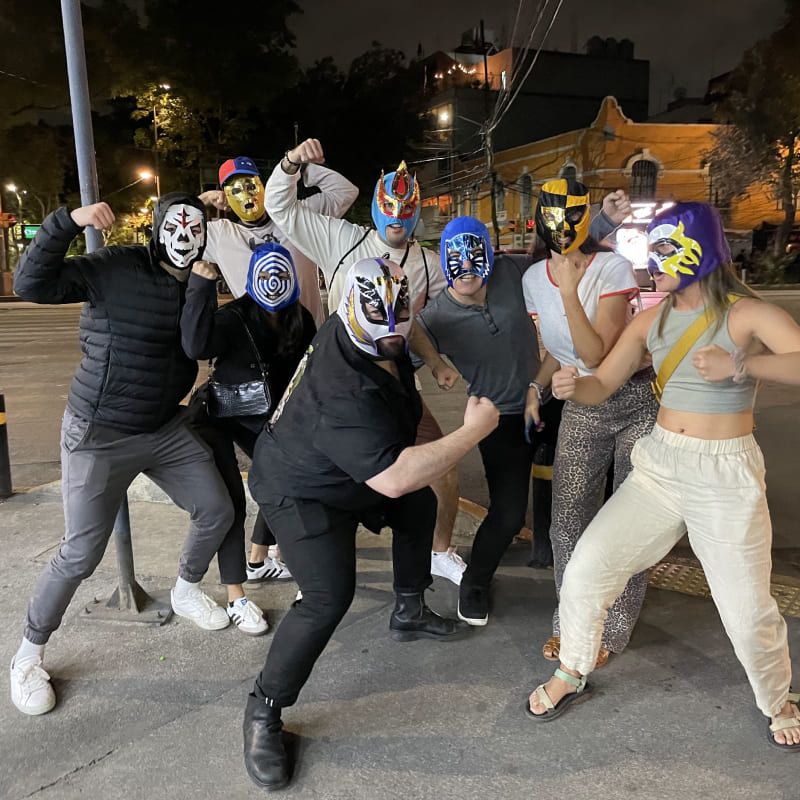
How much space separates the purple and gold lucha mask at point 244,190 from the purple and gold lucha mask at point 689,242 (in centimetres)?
234

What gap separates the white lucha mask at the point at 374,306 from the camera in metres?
2.58

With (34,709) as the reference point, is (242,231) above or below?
above

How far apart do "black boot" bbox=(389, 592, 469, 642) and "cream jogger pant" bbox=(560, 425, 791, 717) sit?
2.72 ft

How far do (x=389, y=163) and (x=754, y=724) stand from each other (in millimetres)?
29519

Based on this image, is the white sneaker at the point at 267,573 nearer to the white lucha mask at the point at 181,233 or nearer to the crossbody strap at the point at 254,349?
the crossbody strap at the point at 254,349

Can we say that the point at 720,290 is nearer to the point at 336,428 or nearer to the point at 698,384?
the point at 698,384

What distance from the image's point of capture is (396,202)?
12.7 ft

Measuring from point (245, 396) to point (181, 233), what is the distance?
839 mm

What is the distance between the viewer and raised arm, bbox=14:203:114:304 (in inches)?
114

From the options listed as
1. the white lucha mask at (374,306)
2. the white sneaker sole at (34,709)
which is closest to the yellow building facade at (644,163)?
the white lucha mask at (374,306)

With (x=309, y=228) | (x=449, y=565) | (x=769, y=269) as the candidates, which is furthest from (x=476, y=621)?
(x=769, y=269)

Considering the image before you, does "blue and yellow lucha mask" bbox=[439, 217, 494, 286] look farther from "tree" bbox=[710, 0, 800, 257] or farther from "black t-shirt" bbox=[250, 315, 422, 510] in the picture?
"tree" bbox=[710, 0, 800, 257]

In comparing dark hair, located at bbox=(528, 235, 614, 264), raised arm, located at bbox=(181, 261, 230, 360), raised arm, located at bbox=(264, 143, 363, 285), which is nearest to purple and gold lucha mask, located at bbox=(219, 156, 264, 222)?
raised arm, located at bbox=(264, 143, 363, 285)

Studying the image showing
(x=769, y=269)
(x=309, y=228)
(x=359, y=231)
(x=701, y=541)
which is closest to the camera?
(x=701, y=541)
